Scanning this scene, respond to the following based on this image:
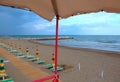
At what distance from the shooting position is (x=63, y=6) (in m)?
2.49

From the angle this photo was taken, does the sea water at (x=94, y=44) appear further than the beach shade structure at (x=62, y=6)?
Yes

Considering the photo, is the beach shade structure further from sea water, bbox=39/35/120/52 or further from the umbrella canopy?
sea water, bbox=39/35/120/52

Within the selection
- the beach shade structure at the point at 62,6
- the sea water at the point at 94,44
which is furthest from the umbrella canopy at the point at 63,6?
the sea water at the point at 94,44

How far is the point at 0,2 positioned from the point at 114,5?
5.13 ft

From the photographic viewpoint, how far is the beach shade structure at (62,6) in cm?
201

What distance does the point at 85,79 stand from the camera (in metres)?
6.75

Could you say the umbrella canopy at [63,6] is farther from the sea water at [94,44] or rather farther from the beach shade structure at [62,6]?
the sea water at [94,44]

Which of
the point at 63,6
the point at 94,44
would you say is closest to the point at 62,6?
the point at 63,6

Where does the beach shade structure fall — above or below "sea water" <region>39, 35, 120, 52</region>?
above

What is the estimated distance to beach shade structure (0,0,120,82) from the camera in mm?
2014

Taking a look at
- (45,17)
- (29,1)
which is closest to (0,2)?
(29,1)

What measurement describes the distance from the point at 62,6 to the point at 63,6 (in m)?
0.02

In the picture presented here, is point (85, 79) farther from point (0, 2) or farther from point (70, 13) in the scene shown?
point (0, 2)

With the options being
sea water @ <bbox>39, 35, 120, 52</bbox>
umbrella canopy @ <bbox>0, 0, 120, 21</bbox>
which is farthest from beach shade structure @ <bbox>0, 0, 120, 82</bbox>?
sea water @ <bbox>39, 35, 120, 52</bbox>
